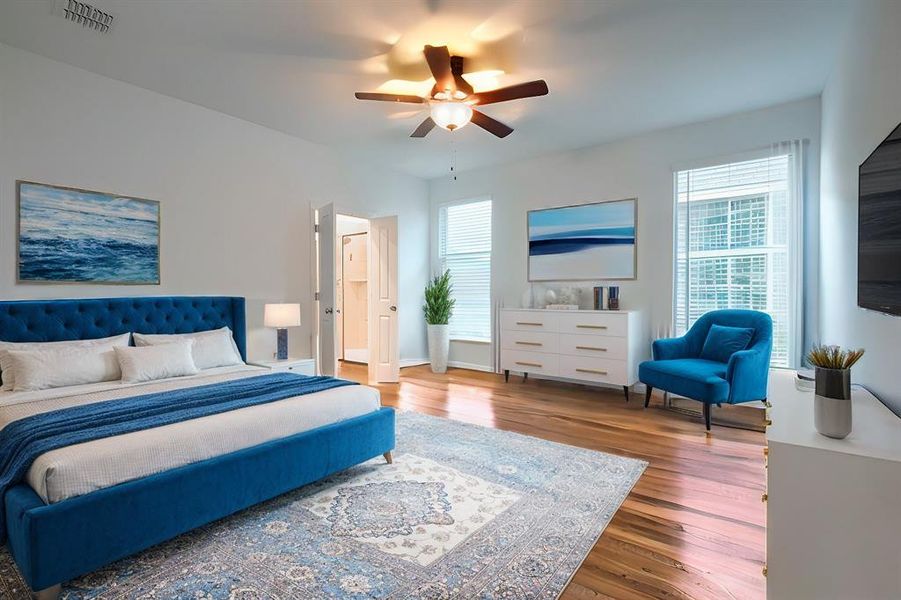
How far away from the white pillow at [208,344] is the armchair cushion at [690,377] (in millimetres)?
3765

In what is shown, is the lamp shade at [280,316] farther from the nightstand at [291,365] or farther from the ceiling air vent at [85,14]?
the ceiling air vent at [85,14]

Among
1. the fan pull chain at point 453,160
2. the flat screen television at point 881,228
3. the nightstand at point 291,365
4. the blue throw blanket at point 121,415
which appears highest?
the fan pull chain at point 453,160

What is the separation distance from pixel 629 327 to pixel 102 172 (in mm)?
5016

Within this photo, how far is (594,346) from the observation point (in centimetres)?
498

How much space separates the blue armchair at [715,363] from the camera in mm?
3748

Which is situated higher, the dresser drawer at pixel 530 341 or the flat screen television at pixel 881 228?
the flat screen television at pixel 881 228

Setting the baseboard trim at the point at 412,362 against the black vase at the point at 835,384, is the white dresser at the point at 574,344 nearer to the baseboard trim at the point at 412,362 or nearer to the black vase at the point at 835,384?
the baseboard trim at the point at 412,362

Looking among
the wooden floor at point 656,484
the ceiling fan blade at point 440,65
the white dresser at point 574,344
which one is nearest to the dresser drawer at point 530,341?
the white dresser at point 574,344

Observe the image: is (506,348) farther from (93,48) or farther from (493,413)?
(93,48)

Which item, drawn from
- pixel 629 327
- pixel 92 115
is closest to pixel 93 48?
pixel 92 115

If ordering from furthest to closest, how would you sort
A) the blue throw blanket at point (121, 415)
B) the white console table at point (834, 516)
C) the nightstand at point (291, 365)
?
the nightstand at point (291, 365) < the blue throw blanket at point (121, 415) < the white console table at point (834, 516)

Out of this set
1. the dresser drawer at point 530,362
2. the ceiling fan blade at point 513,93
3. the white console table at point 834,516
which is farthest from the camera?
the dresser drawer at point 530,362

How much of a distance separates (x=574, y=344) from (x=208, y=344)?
3.68m

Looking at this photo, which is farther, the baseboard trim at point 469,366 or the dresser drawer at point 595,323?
the baseboard trim at point 469,366
